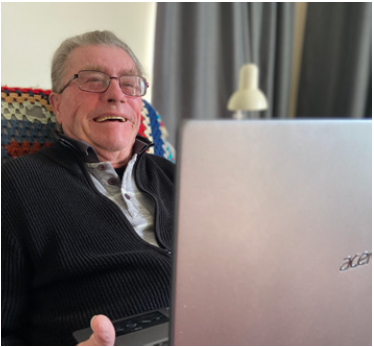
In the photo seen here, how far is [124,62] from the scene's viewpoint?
1099 millimetres

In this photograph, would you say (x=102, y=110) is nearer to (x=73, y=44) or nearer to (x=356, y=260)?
(x=73, y=44)

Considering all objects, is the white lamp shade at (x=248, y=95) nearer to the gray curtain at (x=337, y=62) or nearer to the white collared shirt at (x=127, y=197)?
the gray curtain at (x=337, y=62)

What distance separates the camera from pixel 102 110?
1039 mm

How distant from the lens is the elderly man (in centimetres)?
80

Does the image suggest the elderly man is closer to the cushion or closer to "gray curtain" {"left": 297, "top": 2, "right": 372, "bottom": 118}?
the cushion

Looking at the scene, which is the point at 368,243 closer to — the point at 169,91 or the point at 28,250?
the point at 28,250

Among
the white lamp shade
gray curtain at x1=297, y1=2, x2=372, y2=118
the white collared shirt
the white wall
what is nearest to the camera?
the white collared shirt

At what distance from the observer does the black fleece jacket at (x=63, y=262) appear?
2.59 ft

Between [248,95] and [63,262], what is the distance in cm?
157

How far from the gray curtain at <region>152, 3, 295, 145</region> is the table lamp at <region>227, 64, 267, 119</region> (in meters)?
0.19

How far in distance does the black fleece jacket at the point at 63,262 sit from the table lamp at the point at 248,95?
4.49 feet

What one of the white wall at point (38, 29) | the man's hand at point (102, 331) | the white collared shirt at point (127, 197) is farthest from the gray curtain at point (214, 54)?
the man's hand at point (102, 331)

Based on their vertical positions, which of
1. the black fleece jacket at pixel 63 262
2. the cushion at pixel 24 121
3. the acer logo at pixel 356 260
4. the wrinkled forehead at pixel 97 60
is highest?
the wrinkled forehead at pixel 97 60

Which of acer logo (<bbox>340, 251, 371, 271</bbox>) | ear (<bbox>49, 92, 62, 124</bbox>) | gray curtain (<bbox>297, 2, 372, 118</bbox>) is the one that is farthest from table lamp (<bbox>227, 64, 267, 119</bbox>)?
acer logo (<bbox>340, 251, 371, 271</bbox>)
